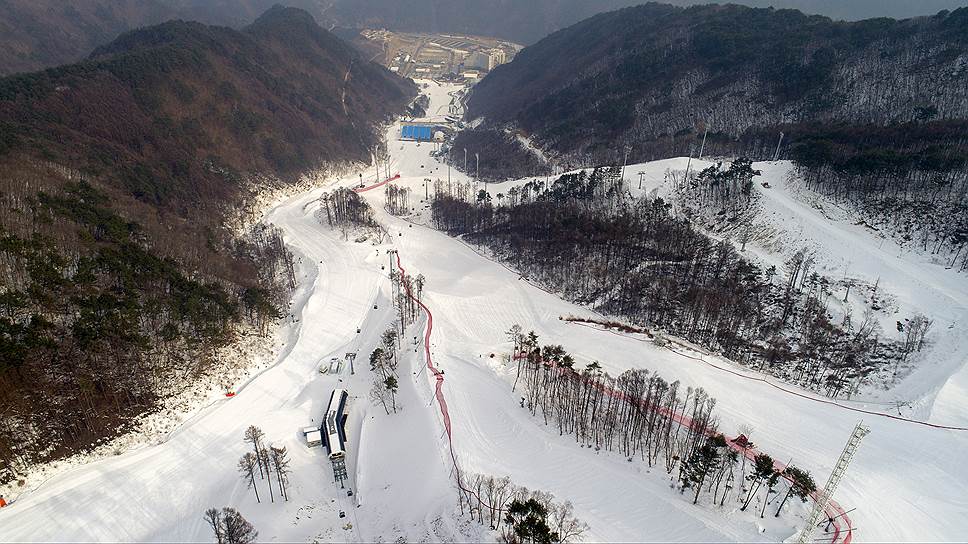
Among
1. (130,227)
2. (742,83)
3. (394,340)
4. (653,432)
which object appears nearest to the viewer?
(653,432)

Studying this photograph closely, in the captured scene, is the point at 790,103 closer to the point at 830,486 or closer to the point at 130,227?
the point at 830,486

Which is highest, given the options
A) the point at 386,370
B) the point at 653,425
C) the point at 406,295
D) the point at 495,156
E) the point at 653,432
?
the point at 495,156

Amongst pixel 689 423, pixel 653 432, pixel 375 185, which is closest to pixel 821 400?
pixel 689 423

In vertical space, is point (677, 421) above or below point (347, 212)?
below

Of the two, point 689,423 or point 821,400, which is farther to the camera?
point 821,400

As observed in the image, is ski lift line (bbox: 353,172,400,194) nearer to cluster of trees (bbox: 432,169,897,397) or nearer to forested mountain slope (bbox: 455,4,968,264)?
forested mountain slope (bbox: 455,4,968,264)

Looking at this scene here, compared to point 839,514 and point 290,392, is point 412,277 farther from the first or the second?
point 839,514

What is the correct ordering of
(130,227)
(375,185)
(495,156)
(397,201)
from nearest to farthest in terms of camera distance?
(130,227) → (397,201) → (375,185) → (495,156)

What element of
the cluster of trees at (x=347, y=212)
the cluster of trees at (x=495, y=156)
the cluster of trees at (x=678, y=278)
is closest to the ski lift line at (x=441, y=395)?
the cluster of trees at (x=678, y=278)
